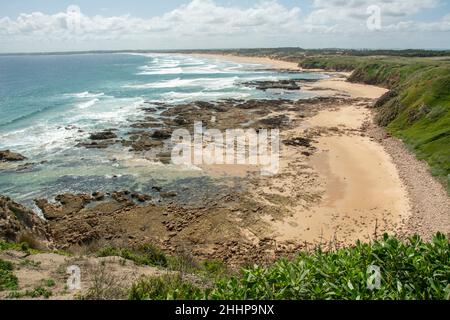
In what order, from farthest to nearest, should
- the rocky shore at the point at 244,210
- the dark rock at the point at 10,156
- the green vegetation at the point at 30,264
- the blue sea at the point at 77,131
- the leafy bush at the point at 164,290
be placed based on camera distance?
the dark rock at the point at 10,156 → the blue sea at the point at 77,131 → the rocky shore at the point at 244,210 → the green vegetation at the point at 30,264 → the leafy bush at the point at 164,290

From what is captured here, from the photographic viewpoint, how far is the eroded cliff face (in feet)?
57.1

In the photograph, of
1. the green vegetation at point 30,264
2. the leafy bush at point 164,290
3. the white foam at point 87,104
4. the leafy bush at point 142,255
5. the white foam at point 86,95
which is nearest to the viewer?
the leafy bush at point 164,290

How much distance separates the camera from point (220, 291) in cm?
880

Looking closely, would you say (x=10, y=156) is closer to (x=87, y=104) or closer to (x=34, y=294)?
(x=34, y=294)

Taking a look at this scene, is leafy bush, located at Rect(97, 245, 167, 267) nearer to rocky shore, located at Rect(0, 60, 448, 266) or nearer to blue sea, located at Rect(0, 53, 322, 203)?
rocky shore, located at Rect(0, 60, 448, 266)

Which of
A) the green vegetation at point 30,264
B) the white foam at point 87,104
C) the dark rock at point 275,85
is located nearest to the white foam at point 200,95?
the dark rock at point 275,85

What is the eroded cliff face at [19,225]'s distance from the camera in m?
17.4

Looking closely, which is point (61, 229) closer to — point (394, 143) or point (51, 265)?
point (51, 265)

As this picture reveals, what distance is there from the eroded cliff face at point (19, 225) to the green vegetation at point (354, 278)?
10.7 meters

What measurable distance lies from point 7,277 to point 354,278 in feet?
33.7

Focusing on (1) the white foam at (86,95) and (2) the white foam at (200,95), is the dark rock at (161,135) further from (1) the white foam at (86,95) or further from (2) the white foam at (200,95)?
(1) the white foam at (86,95)

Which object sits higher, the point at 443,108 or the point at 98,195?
the point at 443,108

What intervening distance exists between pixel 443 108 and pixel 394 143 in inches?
327
